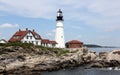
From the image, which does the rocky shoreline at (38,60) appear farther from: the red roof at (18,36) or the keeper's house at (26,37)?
the red roof at (18,36)

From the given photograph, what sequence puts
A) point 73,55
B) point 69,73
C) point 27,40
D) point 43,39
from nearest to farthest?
point 69,73 → point 73,55 → point 27,40 → point 43,39

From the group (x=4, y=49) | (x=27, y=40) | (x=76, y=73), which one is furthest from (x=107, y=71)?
(x=27, y=40)

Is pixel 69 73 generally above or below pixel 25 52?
below

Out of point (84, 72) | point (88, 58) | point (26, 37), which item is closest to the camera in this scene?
point (84, 72)

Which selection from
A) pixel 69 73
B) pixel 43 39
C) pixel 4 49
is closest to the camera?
pixel 69 73

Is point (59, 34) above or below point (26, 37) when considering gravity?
above

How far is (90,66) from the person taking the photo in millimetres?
66625

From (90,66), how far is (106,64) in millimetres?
3717

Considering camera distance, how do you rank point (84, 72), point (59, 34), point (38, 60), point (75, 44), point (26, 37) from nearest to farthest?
point (38, 60) → point (84, 72) → point (26, 37) → point (59, 34) → point (75, 44)

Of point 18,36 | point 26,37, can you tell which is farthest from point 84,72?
point 18,36

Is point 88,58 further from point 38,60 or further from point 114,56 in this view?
point 38,60

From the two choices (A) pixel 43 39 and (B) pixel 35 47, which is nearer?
(B) pixel 35 47

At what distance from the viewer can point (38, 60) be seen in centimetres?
5941

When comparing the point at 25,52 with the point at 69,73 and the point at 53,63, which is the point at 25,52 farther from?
the point at 69,73
